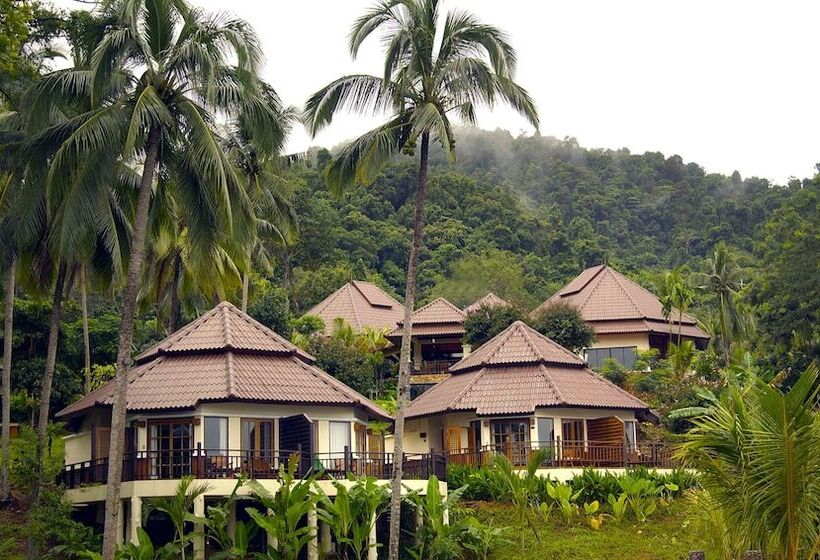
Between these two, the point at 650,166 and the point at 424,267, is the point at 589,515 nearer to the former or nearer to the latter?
the point at 424,267

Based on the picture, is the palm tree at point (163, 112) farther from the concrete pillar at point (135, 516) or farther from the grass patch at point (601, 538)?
the grass patch at point (601, 538)

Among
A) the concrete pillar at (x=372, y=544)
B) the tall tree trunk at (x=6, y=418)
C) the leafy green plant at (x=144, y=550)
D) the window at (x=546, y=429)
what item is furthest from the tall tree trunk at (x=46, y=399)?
the window at (x=546, y=429)

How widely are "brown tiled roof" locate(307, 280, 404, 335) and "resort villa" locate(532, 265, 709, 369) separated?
7.76 meters

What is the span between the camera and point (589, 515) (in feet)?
116

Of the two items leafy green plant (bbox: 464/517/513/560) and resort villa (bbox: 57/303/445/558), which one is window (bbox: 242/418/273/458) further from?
leafy green plant (bbox: 464/517/513/560)

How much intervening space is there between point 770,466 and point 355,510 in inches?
619

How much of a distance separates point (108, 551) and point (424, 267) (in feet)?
190

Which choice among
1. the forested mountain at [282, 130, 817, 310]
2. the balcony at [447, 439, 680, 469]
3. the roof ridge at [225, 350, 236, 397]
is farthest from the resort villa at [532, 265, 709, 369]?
the roof ridge at [225, 350, 236, 397]

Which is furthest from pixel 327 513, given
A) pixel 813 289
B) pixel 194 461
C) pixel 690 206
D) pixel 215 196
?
pixel 690 206

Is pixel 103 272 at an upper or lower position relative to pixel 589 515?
upper

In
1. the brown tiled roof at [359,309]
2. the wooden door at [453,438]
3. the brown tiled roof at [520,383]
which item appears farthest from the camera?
the brown tiled roof at [359,309]

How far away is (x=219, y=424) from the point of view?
1351 inches

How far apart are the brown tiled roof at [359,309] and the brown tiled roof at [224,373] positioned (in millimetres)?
21229

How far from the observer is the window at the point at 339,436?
3647 cm
